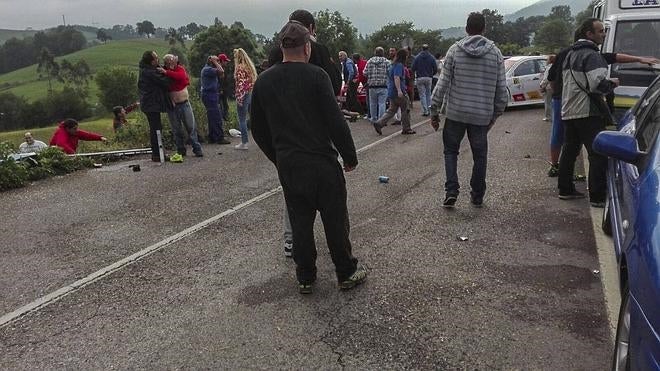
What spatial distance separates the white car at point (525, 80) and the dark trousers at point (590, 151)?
9.03 meters

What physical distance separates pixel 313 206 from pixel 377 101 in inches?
346

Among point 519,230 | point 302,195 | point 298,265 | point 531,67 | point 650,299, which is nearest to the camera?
point 650,299

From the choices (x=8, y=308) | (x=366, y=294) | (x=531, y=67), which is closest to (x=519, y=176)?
(x=366, y=294)

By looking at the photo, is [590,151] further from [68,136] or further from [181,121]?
[68,136]

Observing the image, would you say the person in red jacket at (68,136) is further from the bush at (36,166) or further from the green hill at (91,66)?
the green hill at (91,66)

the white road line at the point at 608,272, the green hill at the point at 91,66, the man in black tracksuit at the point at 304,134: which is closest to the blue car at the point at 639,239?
the white road line at the point at 608,272

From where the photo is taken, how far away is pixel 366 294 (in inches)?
152

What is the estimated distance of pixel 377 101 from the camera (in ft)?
39.8

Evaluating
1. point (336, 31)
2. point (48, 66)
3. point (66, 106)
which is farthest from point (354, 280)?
point (48, 66)

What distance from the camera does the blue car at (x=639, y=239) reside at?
201 centimetres

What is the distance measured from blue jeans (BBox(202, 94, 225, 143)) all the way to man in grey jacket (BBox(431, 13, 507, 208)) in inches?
246

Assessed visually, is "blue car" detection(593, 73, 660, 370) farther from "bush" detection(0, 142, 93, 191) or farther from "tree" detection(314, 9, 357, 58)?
"tree" detection(314, 9, 357, 58)

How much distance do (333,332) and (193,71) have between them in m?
80.4

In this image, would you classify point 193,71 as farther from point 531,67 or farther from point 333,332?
point 333,332
